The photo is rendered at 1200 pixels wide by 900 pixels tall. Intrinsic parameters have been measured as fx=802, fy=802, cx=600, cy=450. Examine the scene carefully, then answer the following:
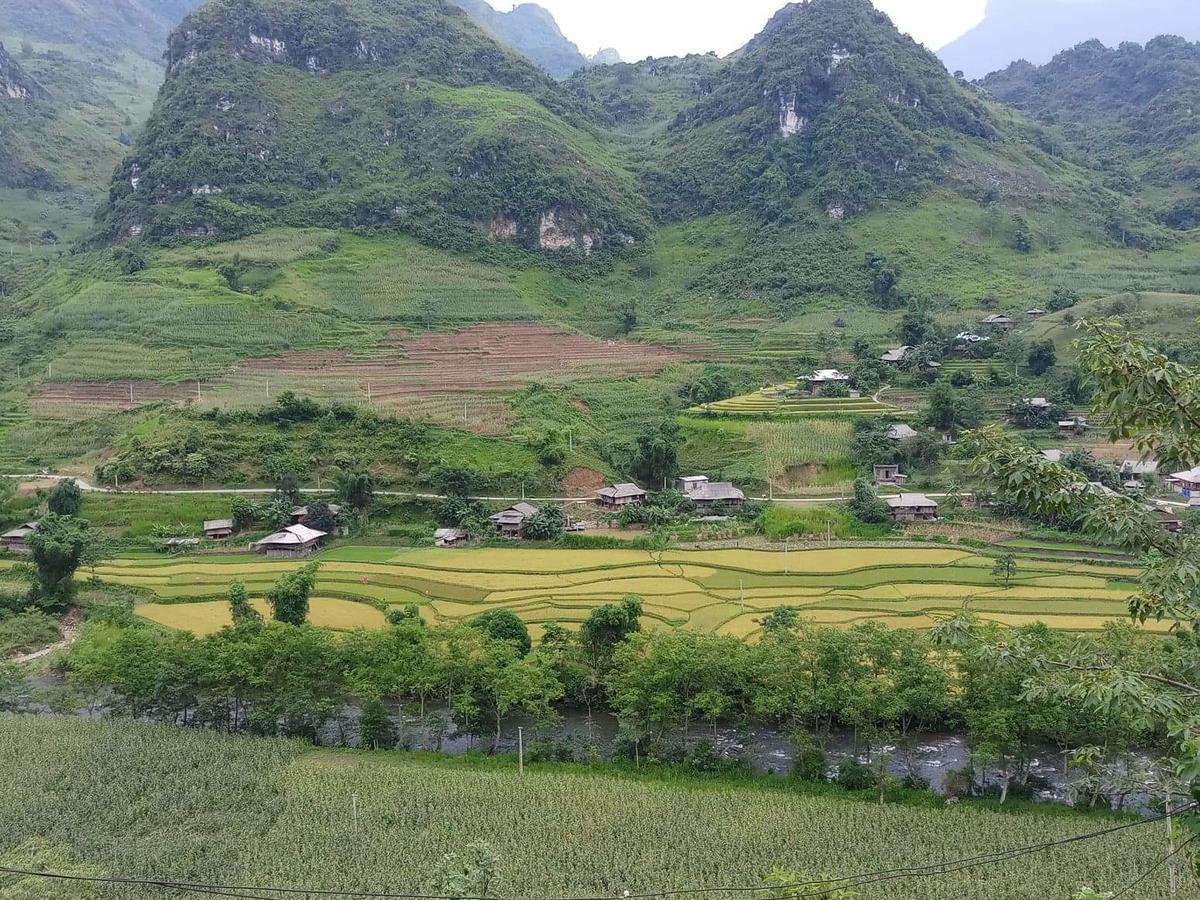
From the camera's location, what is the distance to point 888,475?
52.7 meters

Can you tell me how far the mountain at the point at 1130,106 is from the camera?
123688mm

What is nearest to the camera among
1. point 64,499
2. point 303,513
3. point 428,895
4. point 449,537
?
point 428,895

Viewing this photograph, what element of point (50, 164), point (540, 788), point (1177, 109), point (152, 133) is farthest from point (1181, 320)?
point (50, 164)

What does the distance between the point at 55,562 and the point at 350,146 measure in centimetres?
10118

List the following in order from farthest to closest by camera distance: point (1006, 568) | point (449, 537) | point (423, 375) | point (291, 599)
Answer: point (423, 375), point (449, 537), point (1006, 568), point (291, 599)

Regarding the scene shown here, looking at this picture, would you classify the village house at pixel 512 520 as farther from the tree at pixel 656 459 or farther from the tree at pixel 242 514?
the tree at pixel 242 514

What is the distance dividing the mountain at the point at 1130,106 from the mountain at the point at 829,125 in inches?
998

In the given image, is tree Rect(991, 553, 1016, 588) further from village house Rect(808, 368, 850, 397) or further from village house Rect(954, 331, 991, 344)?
village house Rect(954, 331, 991, 344)

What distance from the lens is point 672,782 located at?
77.8 feet

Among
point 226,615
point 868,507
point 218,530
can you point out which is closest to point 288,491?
point 218,530

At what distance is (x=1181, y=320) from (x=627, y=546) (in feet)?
185

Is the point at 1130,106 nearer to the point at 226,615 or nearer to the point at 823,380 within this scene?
the point at 823,380

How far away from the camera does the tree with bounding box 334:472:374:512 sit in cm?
4794

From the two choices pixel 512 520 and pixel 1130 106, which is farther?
pixel 1130 106
